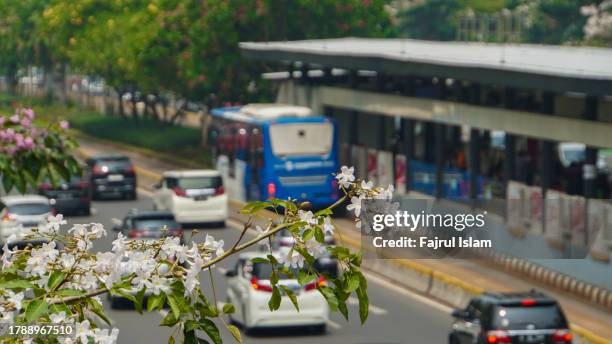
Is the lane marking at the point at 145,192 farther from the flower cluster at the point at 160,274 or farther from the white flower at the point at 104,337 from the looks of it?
the white flower at the point at 104,337

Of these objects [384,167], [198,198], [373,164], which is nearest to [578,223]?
[384,167]

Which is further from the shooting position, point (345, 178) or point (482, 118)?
point (482, 118)

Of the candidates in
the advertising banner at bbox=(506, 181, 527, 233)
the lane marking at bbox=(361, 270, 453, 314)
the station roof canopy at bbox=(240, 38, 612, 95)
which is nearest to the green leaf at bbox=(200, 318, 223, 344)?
the lane marking at bbox=(361, 270, 453, 314)

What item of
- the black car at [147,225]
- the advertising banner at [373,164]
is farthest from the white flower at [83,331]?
the advertising banner at [373,164]

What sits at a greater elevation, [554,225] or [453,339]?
[453,339]

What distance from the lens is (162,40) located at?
236 ft

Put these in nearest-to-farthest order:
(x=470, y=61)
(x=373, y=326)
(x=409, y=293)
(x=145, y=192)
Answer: (x=373, y=326) < (x=409, y=293) < (x=470, y=61) < (x=145, y=192)

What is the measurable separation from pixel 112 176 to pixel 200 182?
34.4 ft

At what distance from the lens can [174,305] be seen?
747cm

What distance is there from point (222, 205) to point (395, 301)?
15316 mm

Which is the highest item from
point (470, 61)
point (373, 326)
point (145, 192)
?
point (470, 61)

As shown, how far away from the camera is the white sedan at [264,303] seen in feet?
99.1

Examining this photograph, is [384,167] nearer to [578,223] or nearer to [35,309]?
[578,223]

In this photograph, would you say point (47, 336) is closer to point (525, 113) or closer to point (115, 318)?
point (115, 318)
